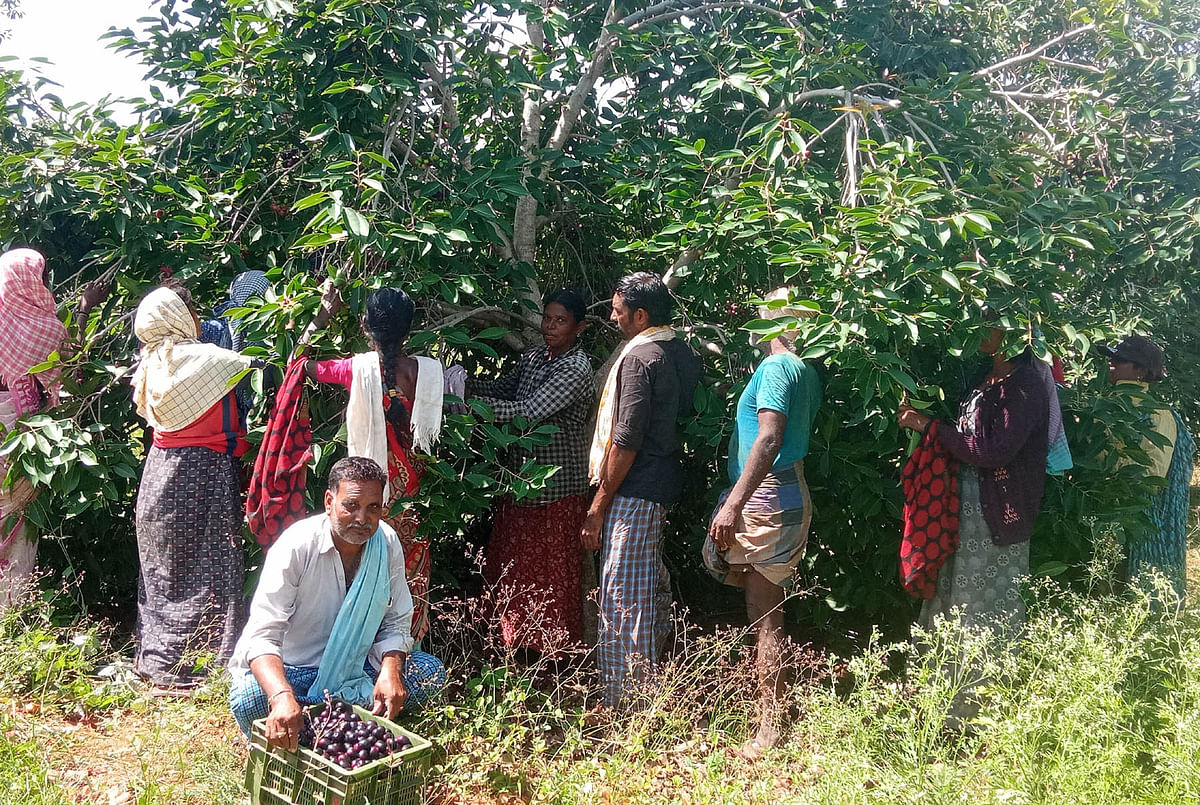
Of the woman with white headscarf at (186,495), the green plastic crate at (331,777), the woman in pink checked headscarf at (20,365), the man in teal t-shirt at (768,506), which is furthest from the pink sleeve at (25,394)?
the man in teal t-shirt at (768,506)

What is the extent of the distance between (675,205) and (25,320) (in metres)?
2.60

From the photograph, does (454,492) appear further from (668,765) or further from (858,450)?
(858,450)

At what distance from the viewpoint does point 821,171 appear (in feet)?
11.6

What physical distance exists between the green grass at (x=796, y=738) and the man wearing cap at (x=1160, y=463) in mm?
620

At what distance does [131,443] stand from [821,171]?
9.76 feet

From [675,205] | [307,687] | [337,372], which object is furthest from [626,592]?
[675,205]

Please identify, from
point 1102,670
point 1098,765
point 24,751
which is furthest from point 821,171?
point 24,751

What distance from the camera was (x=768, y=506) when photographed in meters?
3.24

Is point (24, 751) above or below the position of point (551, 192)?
below

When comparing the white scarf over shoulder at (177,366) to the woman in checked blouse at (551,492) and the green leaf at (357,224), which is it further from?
the woman in checked blouse at (551,492)

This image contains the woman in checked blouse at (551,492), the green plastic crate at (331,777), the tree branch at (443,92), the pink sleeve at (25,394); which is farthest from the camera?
the tree branch at (443,92)

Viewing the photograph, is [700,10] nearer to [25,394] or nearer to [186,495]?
[186,495]

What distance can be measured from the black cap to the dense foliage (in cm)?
12

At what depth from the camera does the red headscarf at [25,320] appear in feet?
11.9
